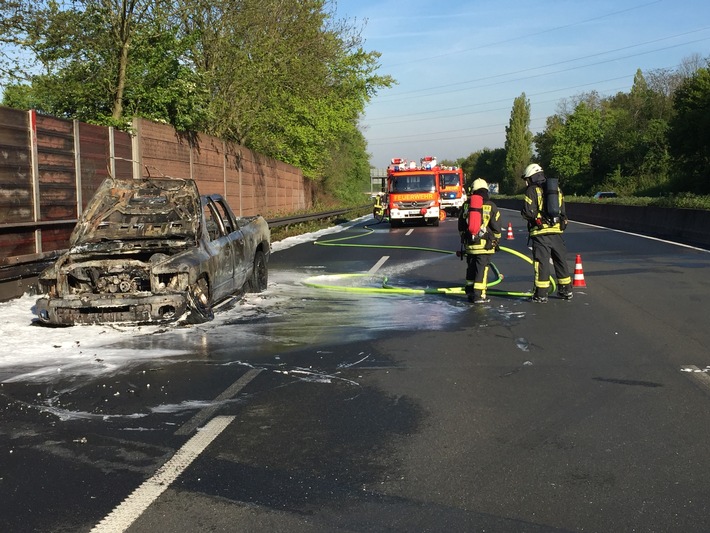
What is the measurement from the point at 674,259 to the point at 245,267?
1038cm

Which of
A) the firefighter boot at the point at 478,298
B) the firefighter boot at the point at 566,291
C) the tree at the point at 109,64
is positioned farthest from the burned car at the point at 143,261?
the tree at the point at 109,64

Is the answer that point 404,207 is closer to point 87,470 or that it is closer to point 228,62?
point 228,62

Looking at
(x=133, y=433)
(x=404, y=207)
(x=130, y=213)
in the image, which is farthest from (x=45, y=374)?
(x=404, y=207)

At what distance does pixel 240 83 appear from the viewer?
26984 mm

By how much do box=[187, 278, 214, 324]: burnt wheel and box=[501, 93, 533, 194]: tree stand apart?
115 m

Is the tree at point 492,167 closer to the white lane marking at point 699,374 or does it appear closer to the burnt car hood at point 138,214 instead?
the burnt car hood at point 138,214

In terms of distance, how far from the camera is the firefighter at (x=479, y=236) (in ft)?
34.3

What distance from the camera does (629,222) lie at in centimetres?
2962

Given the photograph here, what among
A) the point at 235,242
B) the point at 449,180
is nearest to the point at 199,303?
the point at 235,242

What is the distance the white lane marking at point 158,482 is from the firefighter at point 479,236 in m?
6.06

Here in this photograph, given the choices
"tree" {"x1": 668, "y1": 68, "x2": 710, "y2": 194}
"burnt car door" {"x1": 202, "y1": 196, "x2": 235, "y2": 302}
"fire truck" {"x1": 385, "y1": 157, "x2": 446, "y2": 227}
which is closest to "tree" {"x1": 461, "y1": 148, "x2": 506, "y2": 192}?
"tree" {"x1": 668, "y1": 68, "x2": 710, "y2": 194}

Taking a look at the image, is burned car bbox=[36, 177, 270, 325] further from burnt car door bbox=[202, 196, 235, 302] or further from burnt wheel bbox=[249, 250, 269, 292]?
burnt wheel bbox=[249, 250, 269, 292]

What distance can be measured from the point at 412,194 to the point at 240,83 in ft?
30.4

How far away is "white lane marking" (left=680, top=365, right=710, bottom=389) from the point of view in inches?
235
